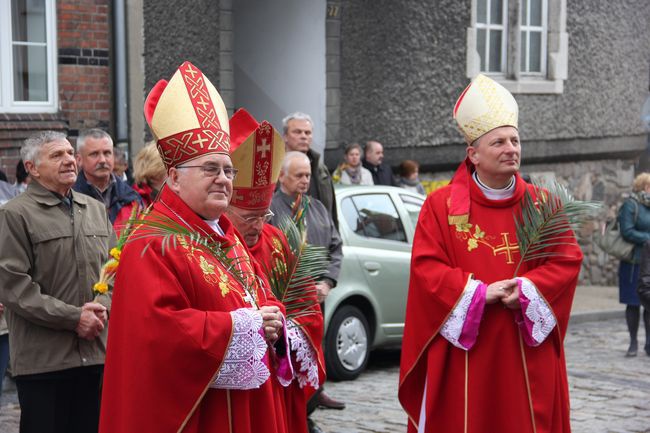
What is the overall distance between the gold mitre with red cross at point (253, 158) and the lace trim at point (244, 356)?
89cm

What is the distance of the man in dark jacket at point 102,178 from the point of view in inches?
258

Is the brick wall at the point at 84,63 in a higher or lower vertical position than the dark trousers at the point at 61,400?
higher

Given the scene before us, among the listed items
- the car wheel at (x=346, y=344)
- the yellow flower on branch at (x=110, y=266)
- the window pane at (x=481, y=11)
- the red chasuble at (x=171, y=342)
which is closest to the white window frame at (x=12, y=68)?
the car wheel at (x=346, y=344)

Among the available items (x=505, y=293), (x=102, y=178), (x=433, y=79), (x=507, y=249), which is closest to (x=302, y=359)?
(x=505, y=293)

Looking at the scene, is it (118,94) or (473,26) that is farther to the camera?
(473,26)

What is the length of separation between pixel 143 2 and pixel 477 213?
720 cm

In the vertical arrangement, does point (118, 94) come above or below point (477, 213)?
above

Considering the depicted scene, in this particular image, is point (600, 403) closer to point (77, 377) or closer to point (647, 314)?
point (647, 314)

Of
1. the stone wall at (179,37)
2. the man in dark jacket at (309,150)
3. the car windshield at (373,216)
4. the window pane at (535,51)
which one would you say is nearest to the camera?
the man in dark jacket at (309,150)

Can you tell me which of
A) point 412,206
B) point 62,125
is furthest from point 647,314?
point 62,125

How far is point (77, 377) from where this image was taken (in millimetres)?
5668

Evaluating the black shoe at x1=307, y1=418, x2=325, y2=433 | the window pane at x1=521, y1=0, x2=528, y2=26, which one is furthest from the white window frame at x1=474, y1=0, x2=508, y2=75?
the black shoe at x1=307, y1=418, x2=325, y2=433

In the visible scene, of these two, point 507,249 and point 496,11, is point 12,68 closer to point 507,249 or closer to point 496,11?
point 507,249

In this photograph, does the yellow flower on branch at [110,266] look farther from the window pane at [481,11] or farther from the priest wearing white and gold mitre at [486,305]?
the window pane at [481,11]
